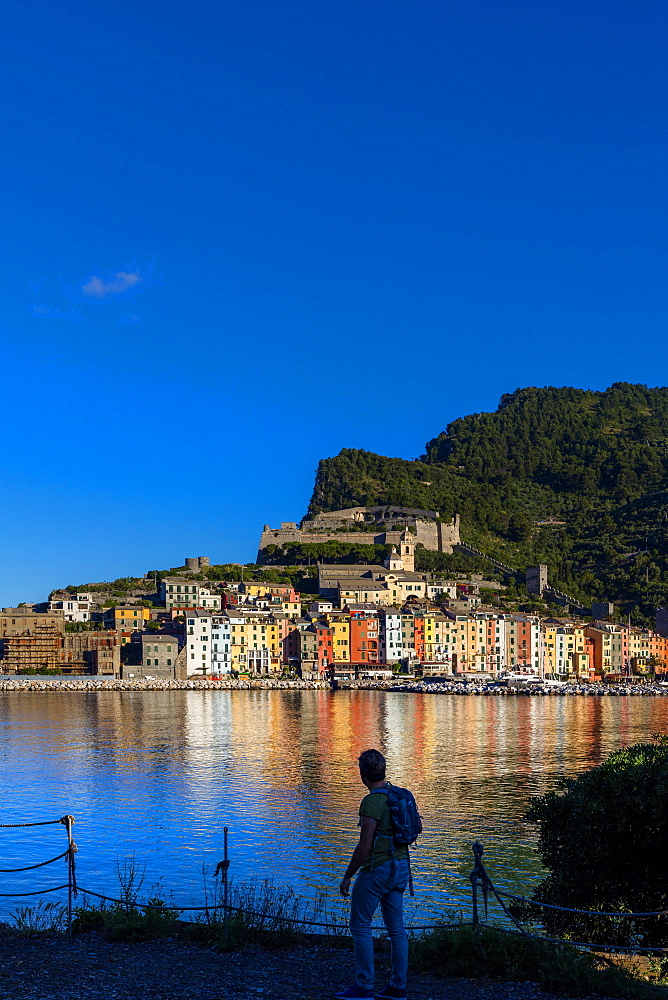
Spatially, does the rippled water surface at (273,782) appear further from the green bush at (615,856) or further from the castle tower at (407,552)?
the castle tower at (407,552)

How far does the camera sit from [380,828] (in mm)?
7344

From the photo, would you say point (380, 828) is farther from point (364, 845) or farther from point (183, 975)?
point (183, 975)

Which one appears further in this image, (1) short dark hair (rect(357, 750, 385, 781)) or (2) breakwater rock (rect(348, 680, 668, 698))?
(2) breakwater rock (rect(348, 680, 668, 698))

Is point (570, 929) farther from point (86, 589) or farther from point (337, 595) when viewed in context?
point (86, 589)

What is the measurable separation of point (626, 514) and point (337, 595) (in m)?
78.0

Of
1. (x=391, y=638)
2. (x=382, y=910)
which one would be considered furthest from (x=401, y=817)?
(x=391, y=638)

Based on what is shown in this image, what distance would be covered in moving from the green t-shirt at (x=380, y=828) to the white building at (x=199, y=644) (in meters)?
96.0

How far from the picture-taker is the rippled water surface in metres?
19.0

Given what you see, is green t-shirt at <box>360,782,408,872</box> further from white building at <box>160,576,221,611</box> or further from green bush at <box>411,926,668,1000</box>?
white building at <box>160,576,221,611</box>

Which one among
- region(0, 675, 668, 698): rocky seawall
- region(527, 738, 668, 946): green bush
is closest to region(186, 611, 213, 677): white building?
region(0, 675, 668, 698): rocky seawall

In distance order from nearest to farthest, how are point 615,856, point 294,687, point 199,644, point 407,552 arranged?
1. point 615,856
2. point 294,687
3. point 199,644
4. point 407,552

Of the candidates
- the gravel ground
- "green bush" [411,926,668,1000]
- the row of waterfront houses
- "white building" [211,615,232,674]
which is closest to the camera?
the gravel ground

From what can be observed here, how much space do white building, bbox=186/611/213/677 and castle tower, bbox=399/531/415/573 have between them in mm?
38115

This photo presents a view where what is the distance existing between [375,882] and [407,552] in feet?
420
